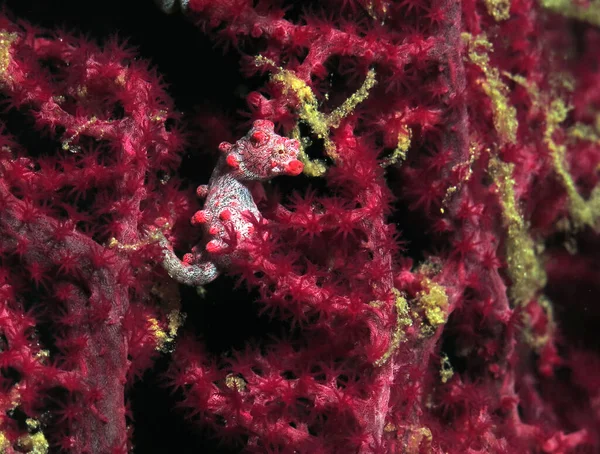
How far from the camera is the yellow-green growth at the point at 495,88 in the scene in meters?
3.13

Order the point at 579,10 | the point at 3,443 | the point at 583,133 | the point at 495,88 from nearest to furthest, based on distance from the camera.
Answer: the point at 3,443, the point at 495,88, the point at 583,133, the point at 579,10

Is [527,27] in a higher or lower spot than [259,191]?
higher

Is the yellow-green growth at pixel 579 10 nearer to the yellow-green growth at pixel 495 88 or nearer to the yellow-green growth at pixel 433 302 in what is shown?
the yellow-green growth at pixel 495 88

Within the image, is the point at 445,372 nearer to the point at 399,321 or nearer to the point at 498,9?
the point at 399,321

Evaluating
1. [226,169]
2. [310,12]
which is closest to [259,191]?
[226,169]

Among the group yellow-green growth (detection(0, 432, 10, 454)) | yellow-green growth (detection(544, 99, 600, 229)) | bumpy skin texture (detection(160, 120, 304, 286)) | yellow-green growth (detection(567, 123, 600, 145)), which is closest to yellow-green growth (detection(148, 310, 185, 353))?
bumpy skin texture (detection(160, 120, 304, 286))

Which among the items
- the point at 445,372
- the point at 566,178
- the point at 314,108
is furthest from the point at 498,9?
the point at 445,372

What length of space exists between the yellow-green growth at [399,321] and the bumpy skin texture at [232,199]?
2.72 feet

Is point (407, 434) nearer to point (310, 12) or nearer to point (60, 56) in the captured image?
point (310, 12)

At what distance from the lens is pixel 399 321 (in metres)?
2.87

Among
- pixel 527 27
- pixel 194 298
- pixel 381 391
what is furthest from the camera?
pixel 527 27

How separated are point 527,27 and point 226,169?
2347mm

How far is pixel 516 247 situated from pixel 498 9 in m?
1.59

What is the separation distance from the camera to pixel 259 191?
2891mm
